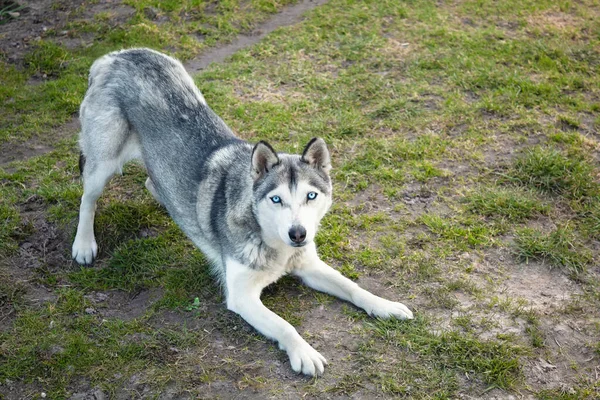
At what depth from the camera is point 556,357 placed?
4898 millimetres

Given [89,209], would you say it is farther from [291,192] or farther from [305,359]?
[305,359]

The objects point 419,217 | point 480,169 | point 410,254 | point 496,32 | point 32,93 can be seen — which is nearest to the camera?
point 410,254

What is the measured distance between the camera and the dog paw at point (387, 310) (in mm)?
5219

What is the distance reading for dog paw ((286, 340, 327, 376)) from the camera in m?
4.70

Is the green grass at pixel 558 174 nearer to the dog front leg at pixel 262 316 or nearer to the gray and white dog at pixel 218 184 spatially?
the gray and white dog at pixel 218 184

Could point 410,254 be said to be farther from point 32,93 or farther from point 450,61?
point 32,93

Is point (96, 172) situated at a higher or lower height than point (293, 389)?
higher

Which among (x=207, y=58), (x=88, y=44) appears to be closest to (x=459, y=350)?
(x=207, y=58)

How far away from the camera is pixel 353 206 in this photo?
673 cm

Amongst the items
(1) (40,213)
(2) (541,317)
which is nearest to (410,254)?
(2) (541,317)

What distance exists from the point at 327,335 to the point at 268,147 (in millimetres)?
1550

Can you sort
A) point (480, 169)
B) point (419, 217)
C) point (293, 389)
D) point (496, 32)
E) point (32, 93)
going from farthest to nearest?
point (496, 32), point (32, 93), point (480, 169), point (419, 217), point (293, 389)

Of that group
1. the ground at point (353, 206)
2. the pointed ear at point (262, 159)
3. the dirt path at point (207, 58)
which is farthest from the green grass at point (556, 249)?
→ the dirt path at point (207, 58)

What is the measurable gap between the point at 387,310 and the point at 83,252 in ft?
9.42
